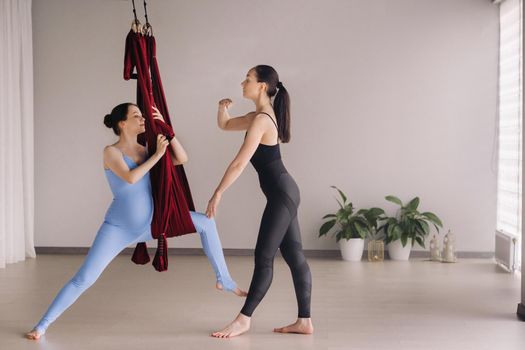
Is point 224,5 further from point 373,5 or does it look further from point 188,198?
point 188,198

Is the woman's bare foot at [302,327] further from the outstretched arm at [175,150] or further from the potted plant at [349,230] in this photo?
the potted plant at [349,230]

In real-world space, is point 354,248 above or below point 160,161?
below

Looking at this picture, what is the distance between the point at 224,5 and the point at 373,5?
146cm

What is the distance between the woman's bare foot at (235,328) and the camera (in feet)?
14.3

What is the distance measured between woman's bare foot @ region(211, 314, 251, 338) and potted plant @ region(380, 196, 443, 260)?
10.7ft

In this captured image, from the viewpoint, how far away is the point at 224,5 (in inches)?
305

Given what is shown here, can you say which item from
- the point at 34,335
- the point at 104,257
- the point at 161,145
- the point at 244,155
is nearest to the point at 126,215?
the point at 104,257

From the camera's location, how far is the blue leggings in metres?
4.28

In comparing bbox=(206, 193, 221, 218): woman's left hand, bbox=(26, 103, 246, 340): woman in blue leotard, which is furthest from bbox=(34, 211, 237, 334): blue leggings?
bbox=(206, 193, 221, 218): woman's left hand

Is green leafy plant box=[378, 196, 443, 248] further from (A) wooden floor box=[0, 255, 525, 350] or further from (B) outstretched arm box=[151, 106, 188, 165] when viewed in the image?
(B) outstretched arm box=[151, 106, 188, 165]

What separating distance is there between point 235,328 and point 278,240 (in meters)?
0.56

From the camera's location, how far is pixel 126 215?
4.30m

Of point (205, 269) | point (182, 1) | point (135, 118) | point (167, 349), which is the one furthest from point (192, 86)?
point (167, 349)

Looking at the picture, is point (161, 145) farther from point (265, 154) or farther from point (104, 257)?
point (104, 257)
